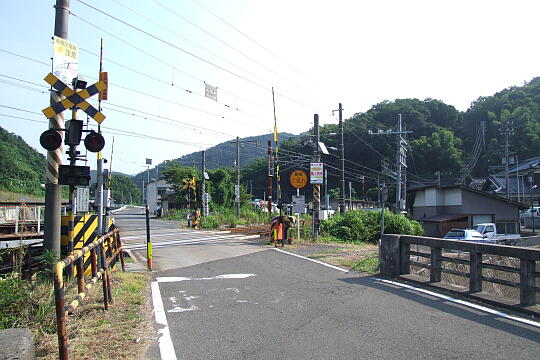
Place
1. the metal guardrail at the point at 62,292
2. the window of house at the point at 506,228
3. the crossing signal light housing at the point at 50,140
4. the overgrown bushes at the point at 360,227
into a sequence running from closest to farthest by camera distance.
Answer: the metal guardrail at the point at 62,292 → the crossing signal light housing at the point at 50,140 → the overgrown bushes at the point at 360,227 → the window of house at the point at 506,228

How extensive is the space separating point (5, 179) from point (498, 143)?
6857cm

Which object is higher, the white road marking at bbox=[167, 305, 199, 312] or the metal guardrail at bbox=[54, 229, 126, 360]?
the metal guardrail at bbox=[54, 229, 126, 360]

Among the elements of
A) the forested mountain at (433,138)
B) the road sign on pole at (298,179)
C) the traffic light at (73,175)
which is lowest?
the traffic light at (73,175)

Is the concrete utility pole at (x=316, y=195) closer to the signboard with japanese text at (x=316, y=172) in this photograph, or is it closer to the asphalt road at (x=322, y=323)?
the signboard with japanese text at (x=316, y=172)

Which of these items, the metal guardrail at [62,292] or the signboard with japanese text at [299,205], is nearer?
the metal guardrail at [62,292]

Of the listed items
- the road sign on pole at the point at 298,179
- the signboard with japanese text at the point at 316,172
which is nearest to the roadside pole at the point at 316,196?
the signboard with japanese text at the point at 316,172

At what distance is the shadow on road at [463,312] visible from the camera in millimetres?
5656

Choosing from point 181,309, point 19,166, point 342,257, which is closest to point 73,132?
point 181,309

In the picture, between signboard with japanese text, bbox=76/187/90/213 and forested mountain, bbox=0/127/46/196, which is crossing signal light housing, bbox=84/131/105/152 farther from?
forested mountain, bbox=0/127/46/196

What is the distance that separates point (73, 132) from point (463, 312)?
23.8ft

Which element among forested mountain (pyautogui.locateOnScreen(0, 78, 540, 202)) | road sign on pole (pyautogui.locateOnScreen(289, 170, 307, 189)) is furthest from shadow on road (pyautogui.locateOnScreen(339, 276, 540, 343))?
forested mountain (pyautogui.locateOnScreen(0, 78, 540, 202))

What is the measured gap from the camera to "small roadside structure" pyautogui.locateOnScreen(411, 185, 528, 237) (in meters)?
35.3

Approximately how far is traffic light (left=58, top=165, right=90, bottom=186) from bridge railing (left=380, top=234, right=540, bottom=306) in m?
6.60

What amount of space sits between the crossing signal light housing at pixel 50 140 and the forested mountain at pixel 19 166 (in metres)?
38.0
